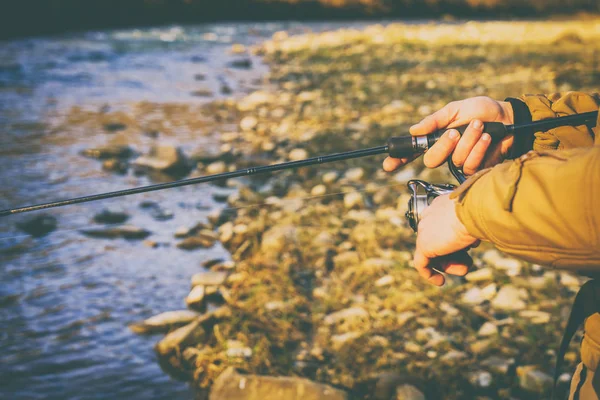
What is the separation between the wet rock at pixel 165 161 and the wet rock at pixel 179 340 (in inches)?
118

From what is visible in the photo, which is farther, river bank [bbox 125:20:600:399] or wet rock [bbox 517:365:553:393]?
river bank [bbox 125:20:600:399]

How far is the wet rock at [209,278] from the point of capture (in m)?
3.69

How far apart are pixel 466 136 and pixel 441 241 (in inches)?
19.4

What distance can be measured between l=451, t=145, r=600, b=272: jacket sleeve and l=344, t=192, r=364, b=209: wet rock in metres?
3.16

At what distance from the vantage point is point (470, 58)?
11.8 meters

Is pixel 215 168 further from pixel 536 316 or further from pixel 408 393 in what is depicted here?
pixel 408 393

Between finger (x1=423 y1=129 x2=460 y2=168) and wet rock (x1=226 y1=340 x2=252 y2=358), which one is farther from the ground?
finger (x1=423 y1=129 x2=460 y2=168)

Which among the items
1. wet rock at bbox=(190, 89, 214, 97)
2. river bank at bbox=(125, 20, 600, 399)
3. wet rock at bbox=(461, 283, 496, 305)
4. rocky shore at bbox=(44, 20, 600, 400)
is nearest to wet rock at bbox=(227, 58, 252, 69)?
wet rock at bbox=(190, 89, 214, 97)

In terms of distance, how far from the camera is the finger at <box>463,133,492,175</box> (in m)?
1.95

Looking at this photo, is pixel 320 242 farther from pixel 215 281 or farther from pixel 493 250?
pixel 493 250

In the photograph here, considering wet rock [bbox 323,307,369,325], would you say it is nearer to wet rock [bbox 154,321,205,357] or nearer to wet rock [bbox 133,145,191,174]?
wet rock [bbox 154,321,205,357]

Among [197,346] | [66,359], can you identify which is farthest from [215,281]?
[66,359]

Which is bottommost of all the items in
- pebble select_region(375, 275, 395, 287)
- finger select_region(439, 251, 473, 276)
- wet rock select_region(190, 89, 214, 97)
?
pebble select_region(375, 275, 395, 287)

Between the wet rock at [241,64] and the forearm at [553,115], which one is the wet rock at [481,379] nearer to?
the forearm at [553,115]
